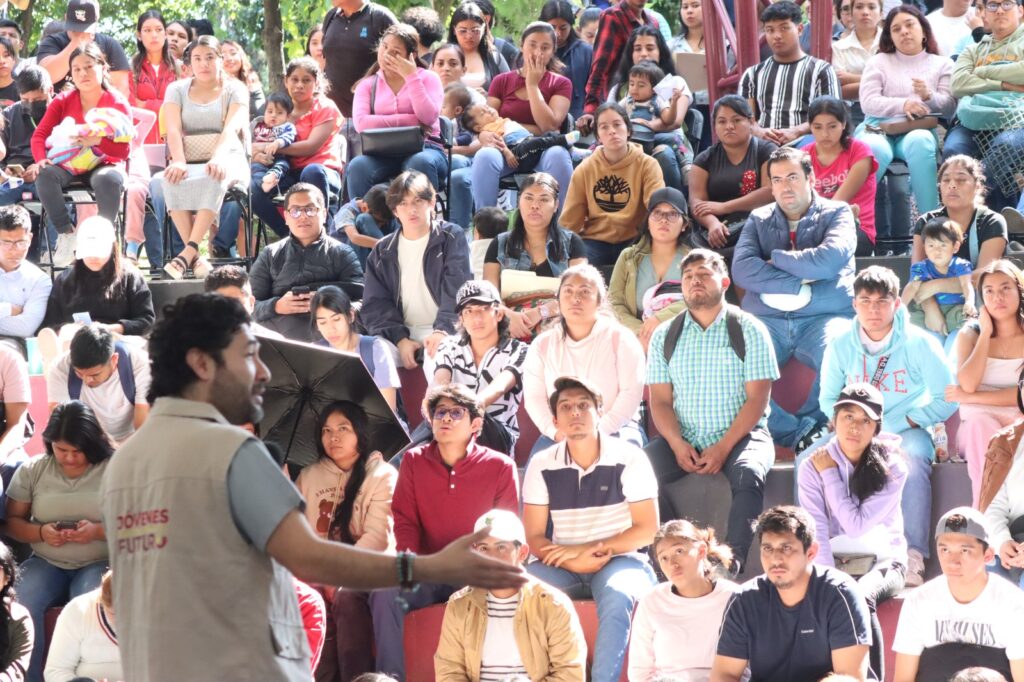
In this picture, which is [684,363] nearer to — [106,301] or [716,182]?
[716,182]

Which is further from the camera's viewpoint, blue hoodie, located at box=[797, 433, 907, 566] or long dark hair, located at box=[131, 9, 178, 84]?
long dark hair, located at box=[131, 9, 178, 84]

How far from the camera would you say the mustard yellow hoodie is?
8.61m

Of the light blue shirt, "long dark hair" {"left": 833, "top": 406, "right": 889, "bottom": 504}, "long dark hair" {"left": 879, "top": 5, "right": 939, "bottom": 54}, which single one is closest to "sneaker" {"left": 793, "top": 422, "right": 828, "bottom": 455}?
"long dark hair" {"left": 833, "top": 406, "right": 889, "bottom": 504}

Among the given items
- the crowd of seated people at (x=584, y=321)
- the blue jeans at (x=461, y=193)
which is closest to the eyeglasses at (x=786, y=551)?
the crowd of seated people at (x=584, y=321)

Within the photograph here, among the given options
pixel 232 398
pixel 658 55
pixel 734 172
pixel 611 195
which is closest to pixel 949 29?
pixel 658 55

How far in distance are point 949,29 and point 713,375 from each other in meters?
4.64

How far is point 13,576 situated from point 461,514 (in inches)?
72.1

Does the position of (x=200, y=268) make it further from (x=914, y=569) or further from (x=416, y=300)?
(x=914, y=569)

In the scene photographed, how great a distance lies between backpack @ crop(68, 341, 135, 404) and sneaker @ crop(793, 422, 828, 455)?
3142 mm

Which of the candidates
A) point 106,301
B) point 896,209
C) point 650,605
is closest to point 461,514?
point 650,605

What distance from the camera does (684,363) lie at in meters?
6.72

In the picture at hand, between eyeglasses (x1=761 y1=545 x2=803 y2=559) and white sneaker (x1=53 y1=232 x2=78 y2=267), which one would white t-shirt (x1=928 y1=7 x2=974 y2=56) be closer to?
eyeglasses (x1=761 y1=545 x2=803 y2=559)

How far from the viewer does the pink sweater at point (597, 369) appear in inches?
265

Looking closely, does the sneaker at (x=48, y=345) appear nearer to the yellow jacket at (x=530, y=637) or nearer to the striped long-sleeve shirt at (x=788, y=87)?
the yellow jacket at (x=530, y=637)
